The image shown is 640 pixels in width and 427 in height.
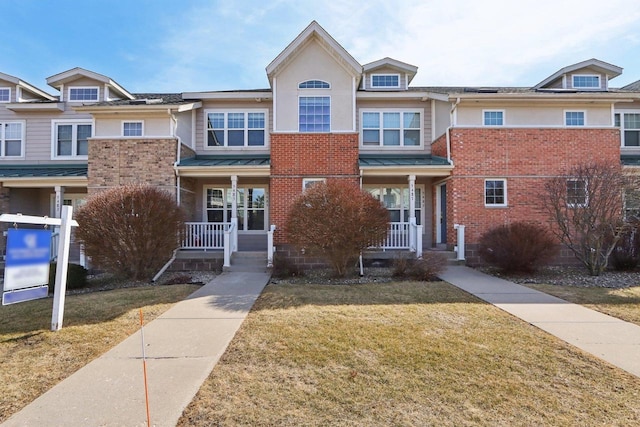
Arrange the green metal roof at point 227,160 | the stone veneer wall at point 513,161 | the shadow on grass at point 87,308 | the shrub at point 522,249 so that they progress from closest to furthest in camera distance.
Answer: the shadow on grass at point 87,308 < the shrub at point 522,249 < the stone veneer wall at point 513,161 < the green metal roof at point 227,160

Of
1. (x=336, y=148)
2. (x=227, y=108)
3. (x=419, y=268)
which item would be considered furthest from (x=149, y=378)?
(x=227, y=108)

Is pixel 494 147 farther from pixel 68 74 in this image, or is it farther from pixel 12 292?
pixel 68 74

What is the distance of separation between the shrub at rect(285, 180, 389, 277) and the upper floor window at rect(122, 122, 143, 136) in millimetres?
8224

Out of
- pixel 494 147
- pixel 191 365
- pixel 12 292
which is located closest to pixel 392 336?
pixel 191 365

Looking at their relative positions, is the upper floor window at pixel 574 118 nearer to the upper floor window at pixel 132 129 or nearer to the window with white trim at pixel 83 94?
the upper floor window at pixel 132 129

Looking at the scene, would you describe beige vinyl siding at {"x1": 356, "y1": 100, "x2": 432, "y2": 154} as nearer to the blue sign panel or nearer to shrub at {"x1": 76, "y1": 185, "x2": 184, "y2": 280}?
shrub at {"x1": 76, "y1": 185, "x2": 184, "y2": 280}

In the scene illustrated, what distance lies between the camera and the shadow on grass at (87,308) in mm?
5883

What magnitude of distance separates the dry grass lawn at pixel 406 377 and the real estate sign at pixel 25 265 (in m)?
3.22

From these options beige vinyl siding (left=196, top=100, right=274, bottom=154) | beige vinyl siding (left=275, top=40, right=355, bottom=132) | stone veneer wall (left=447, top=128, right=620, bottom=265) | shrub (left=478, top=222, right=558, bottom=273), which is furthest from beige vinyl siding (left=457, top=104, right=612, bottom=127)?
beige vinyl siding (left=196, top=100, right=274, bottom=154)

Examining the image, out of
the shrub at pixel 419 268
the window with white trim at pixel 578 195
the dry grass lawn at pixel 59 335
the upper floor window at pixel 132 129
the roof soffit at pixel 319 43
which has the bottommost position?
the dry grass lawn at pixel 59 335

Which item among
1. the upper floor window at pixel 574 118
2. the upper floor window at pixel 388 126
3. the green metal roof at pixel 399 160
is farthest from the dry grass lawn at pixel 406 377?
the upper floor window at pixel 574 118

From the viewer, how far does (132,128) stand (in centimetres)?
1388

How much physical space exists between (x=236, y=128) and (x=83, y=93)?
746cm

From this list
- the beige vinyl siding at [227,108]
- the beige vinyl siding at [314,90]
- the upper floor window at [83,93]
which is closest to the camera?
the beige vinyl siding at [314,90]
